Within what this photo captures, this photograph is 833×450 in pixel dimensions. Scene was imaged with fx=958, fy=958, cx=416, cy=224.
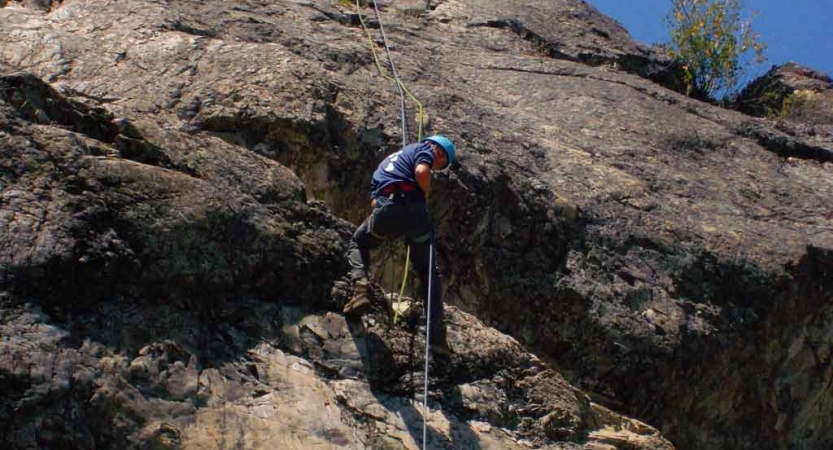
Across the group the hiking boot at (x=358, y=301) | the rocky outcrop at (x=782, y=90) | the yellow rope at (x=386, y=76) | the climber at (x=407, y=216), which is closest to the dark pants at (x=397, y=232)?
the climber at (x=407, y=216)

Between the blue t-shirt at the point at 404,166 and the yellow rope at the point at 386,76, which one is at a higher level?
the yellow rope at the point at 386,76

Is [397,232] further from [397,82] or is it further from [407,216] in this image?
[397,82]

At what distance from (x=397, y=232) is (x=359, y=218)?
2115 millimetres

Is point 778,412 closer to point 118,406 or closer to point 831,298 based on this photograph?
point 831,298

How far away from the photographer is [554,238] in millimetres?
9180

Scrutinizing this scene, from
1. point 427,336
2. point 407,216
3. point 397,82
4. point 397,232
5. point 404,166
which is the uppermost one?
point 397,82

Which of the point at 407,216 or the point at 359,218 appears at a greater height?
the point at 407,216

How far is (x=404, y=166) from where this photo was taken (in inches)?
280

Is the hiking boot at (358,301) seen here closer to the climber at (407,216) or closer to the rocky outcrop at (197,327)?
the climber at (407,216)

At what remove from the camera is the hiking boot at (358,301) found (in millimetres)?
6574

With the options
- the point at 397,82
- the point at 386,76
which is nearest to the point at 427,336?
the point at 397,82

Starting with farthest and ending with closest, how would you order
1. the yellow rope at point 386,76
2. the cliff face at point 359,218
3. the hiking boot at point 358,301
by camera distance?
the yellow rope at point 386,76
the hiking boot at point 358,301
the cliff face at point 359,218

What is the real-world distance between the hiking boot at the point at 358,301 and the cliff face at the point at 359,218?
0.14 m

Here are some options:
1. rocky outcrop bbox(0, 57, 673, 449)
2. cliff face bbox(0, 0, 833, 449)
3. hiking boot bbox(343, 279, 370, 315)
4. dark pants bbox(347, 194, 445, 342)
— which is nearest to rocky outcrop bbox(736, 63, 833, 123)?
cliff face bbox(0, 0, 833, 449)
